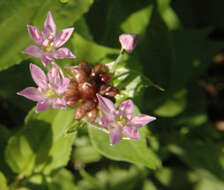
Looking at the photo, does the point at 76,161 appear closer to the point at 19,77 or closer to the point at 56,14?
the point at 19,77

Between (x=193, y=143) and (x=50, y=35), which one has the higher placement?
(x=50, y=35)

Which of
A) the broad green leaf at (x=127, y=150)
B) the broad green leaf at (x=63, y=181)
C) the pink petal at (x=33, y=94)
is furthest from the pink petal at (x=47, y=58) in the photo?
the broad green leaf at (x=63, y=181)

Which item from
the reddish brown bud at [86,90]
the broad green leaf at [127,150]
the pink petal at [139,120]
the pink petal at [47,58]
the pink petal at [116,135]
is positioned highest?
the pink petal at [47,58]

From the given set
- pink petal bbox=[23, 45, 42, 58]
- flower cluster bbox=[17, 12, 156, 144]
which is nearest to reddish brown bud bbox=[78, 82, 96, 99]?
flower cluster bbox=[17, 12, 156, 144]

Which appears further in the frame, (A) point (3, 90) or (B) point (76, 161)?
(B) point (76, 161)

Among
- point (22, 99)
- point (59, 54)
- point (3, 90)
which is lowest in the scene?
point (22, 99)

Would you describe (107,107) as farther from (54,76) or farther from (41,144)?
(41,144)

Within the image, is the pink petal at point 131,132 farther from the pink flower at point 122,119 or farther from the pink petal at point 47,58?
the pink petal at point 47,58

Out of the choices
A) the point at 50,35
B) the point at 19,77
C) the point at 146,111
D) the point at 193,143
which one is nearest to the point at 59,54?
the point at 50,35
